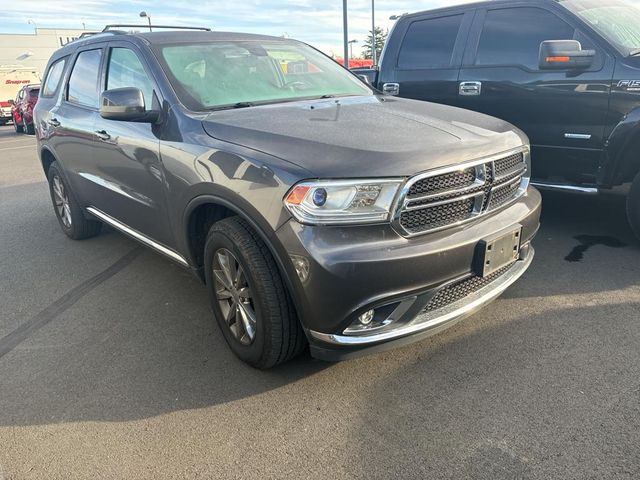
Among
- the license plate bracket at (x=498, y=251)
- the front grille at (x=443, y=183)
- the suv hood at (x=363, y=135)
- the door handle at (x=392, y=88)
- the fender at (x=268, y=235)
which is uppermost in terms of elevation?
the suv hood at (x=363, y=135)

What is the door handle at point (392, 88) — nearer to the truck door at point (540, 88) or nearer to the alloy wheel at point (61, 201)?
the truck door at point (540, 88)

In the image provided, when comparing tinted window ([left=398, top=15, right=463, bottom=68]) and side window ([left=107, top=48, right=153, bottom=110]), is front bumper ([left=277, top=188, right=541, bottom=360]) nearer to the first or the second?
side window ([left=107, top=48, right=153, bottom=110])

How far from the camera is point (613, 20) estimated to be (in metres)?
4.39

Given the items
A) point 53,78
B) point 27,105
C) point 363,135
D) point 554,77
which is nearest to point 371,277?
point 363,135

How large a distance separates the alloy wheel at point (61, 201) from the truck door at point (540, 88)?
397 centimetres

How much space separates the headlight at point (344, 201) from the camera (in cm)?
228

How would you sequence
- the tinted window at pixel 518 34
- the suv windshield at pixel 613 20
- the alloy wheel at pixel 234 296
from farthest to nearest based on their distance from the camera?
the tinted window at pixel 518 34 < the suv windshield at pixel 613 20 < the alloy wheel at pixel 234 296

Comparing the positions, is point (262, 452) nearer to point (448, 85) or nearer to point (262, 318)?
point (262, 318)

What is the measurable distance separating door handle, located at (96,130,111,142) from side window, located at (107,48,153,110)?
358 mm

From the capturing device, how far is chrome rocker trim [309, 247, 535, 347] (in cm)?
238

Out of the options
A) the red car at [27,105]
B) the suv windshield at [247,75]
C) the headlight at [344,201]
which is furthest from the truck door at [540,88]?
the red car at [27,105]

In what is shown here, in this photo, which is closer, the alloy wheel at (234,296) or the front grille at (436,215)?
the front grille at (436,215)

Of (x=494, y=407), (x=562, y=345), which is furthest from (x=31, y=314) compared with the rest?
(x=562, y=345)

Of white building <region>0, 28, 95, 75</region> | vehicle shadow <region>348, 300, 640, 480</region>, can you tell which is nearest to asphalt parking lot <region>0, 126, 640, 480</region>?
vehicle shadow <region>348, 300, 640, 480</region>
